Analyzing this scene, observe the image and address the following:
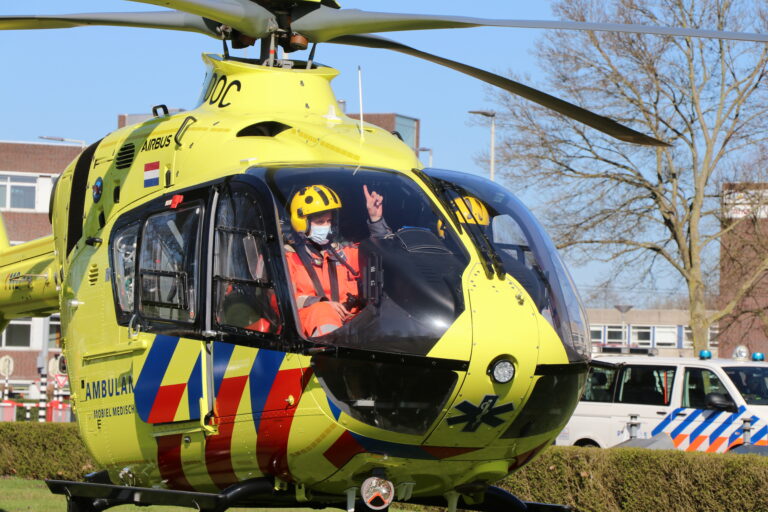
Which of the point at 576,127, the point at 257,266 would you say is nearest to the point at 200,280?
the point at 257,266

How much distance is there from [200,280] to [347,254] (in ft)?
3.20

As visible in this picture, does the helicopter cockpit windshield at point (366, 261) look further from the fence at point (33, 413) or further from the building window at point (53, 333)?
the building window at point (53, 333)

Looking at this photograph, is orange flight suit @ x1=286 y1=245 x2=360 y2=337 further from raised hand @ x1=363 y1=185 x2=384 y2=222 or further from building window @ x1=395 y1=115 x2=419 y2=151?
building window @ x1=395 y1=115 x2=419 y2=151

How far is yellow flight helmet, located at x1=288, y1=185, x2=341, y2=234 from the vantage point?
6.48 m

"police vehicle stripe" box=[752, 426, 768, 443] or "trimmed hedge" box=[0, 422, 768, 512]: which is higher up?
"trimmed hedge" box=[0, 422, 768, 512]

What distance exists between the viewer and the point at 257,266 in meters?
6.52

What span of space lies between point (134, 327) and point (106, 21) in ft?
6.84

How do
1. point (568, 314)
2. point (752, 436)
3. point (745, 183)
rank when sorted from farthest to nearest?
point (745, 183) < point (752, 436) < point (568, 314)

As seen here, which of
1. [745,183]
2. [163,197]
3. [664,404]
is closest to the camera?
[163,197]

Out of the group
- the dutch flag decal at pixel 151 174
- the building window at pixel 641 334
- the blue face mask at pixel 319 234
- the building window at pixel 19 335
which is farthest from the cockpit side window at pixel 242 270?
the building window at pixel 641 334

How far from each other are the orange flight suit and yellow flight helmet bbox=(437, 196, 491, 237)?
0.61 m

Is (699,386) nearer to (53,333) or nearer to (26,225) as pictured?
(26,225)

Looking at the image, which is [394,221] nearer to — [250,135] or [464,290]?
[464,290]

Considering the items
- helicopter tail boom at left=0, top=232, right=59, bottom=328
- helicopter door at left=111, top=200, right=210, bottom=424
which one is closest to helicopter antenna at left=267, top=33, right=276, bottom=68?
helicopter door at left=111, top=200, right=210, bottom=424
